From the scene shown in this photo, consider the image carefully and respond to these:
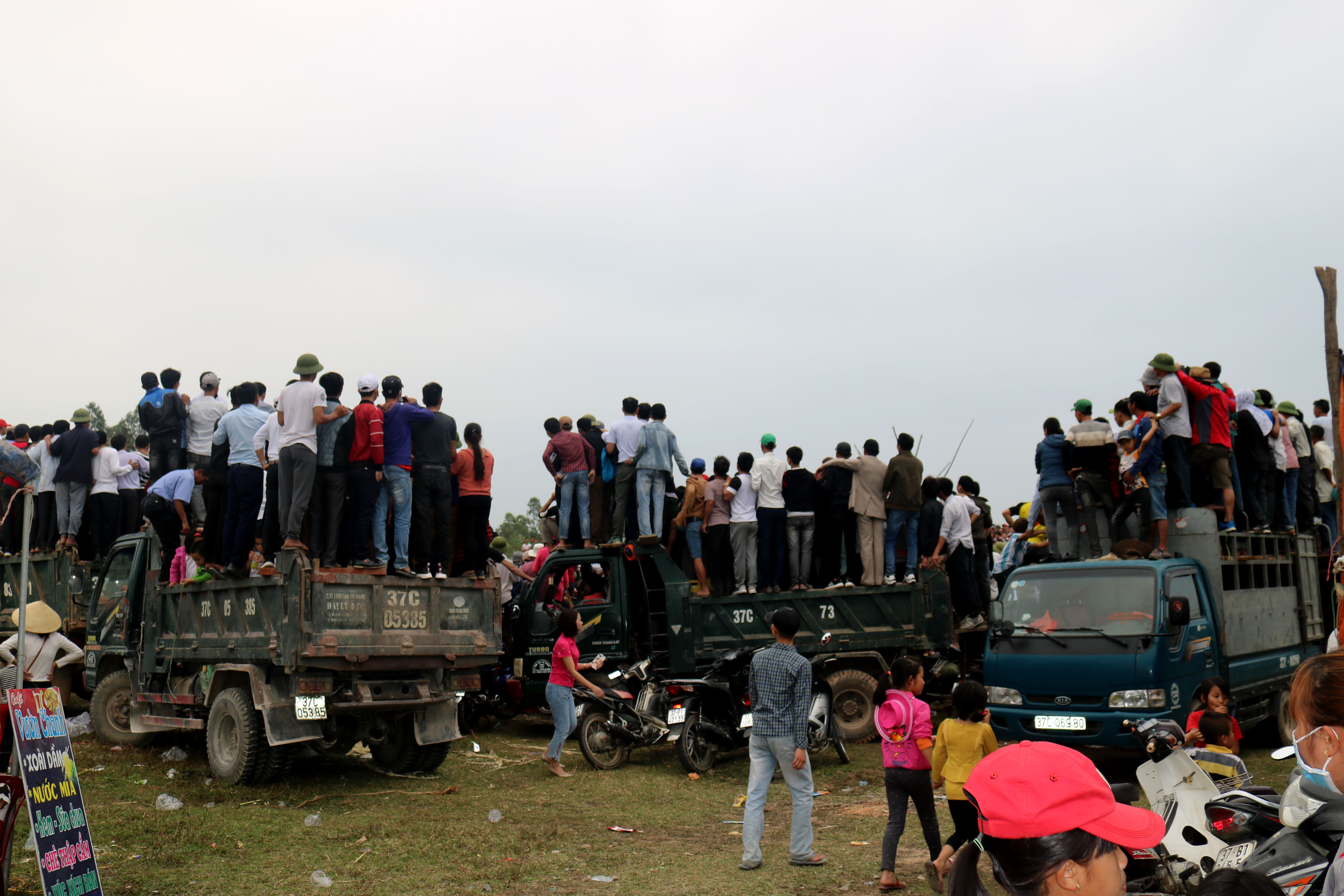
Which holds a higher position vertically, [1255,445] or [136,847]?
[1255,445]

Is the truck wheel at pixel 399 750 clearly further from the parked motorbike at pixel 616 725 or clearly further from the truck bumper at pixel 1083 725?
the truck bumper at pixel 1083 725

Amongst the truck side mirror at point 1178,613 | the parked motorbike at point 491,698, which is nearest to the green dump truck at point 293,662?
the parked motorbike at point 491,698

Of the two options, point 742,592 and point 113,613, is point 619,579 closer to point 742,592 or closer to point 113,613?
point 742,592

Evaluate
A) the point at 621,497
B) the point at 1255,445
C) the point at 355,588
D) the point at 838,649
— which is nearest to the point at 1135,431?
the point at 1255,445

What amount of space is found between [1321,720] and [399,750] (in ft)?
29.3

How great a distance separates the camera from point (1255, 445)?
1195 centimetres

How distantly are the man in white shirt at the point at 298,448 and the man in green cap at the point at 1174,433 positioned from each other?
8019 mm

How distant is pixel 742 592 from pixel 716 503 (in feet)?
3.63

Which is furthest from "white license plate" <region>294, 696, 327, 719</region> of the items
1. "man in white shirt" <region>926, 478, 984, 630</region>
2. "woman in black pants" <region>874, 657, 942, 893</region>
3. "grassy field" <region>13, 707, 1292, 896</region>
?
"man in white shirt" <region>926, 478, 984, 630</region>

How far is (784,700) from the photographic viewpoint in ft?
Answer: 22.5

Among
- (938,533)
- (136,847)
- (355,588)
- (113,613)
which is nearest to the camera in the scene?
(136,847)

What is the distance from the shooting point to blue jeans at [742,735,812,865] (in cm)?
681

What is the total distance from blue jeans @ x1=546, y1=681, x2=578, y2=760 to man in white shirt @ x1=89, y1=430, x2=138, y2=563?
646 centimetres

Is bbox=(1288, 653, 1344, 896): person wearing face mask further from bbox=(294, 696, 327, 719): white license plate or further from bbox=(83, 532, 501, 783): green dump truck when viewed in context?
bbox=(294, 696, 327, 719): white license plate
